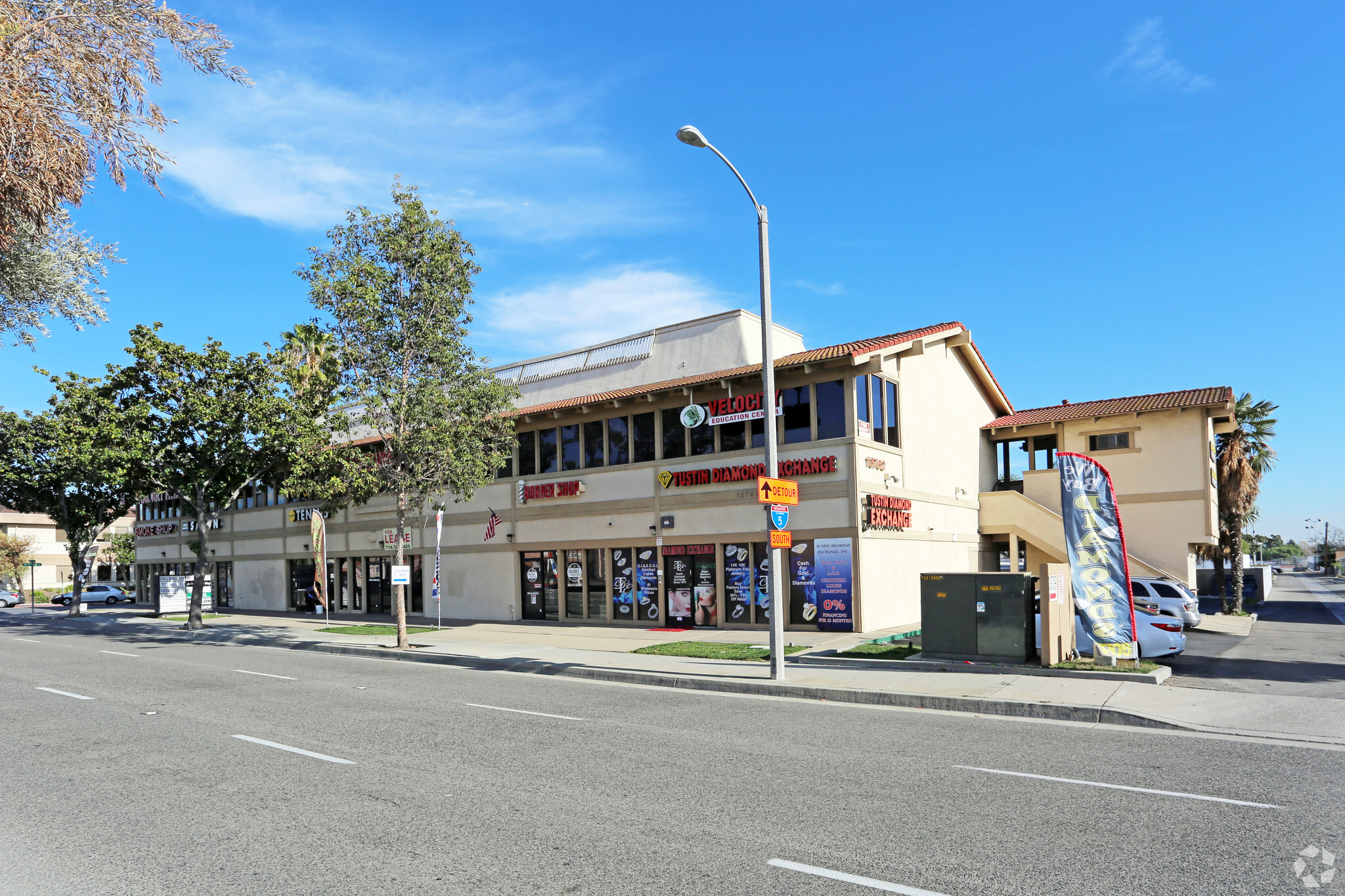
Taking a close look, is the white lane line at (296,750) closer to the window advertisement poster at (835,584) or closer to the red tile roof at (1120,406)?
the window advertisement poster at (835,584)

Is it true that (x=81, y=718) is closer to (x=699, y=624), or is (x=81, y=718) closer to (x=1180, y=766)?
(x=1180, y=766)

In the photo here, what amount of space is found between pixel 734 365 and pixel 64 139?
18.3 metres

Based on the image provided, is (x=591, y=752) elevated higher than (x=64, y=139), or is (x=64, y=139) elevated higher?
(x=64, y=139)

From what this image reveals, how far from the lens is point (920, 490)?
2528 cm

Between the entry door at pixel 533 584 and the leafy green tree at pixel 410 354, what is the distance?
6507 mm

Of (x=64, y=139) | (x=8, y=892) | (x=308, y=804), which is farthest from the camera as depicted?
(x=64, y=139)

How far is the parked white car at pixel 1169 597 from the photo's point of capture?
19891mm

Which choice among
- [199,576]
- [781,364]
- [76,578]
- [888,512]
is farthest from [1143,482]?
[76,578]

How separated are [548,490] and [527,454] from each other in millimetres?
1969

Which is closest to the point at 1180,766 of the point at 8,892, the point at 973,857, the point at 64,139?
the point at 973,857

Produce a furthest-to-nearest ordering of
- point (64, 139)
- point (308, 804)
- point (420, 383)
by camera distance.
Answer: point (420, 383) → point (64, 139) → point (308, 804)

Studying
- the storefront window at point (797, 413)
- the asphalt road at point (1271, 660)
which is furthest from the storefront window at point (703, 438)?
the asphalt road at point (1271, 660)

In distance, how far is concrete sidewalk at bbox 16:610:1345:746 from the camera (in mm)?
10578

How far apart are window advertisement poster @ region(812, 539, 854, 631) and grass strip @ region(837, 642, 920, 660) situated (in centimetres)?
306
